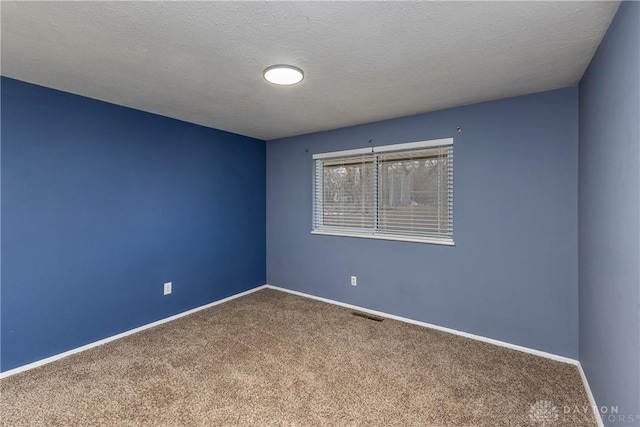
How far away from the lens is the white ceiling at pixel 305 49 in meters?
1.44

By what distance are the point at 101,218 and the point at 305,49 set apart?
2.38 meters

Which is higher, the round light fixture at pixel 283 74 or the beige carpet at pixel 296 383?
the round light fixture at pixel 283 74

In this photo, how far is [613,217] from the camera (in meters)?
1.50

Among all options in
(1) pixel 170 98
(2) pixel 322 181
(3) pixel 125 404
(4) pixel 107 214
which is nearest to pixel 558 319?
(2) pixel 322 181

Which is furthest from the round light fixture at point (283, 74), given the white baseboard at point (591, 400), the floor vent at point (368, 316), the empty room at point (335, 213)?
the white baseboard at point (591, 400)

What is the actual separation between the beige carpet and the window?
1.10 m

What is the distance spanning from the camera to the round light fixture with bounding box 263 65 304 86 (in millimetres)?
2007

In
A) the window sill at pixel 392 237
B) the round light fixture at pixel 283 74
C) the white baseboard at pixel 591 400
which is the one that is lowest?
the white baseboard at pixel 591 400

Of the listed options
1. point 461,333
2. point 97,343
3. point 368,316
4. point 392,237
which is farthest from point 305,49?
point 97,343

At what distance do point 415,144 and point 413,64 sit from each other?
1.20 metres

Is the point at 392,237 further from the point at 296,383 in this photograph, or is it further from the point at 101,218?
the point at 101,218

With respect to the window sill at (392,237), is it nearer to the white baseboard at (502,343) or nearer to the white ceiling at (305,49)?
the white baseboard at (502,343)

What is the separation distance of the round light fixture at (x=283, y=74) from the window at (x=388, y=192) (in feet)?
4.94

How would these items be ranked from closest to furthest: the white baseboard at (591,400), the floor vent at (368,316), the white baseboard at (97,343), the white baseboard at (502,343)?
the white baseboard at (591,400)
the white baseboard at (502,343)
the white baseboard at (97,343)
the floor vent at (368,316)
